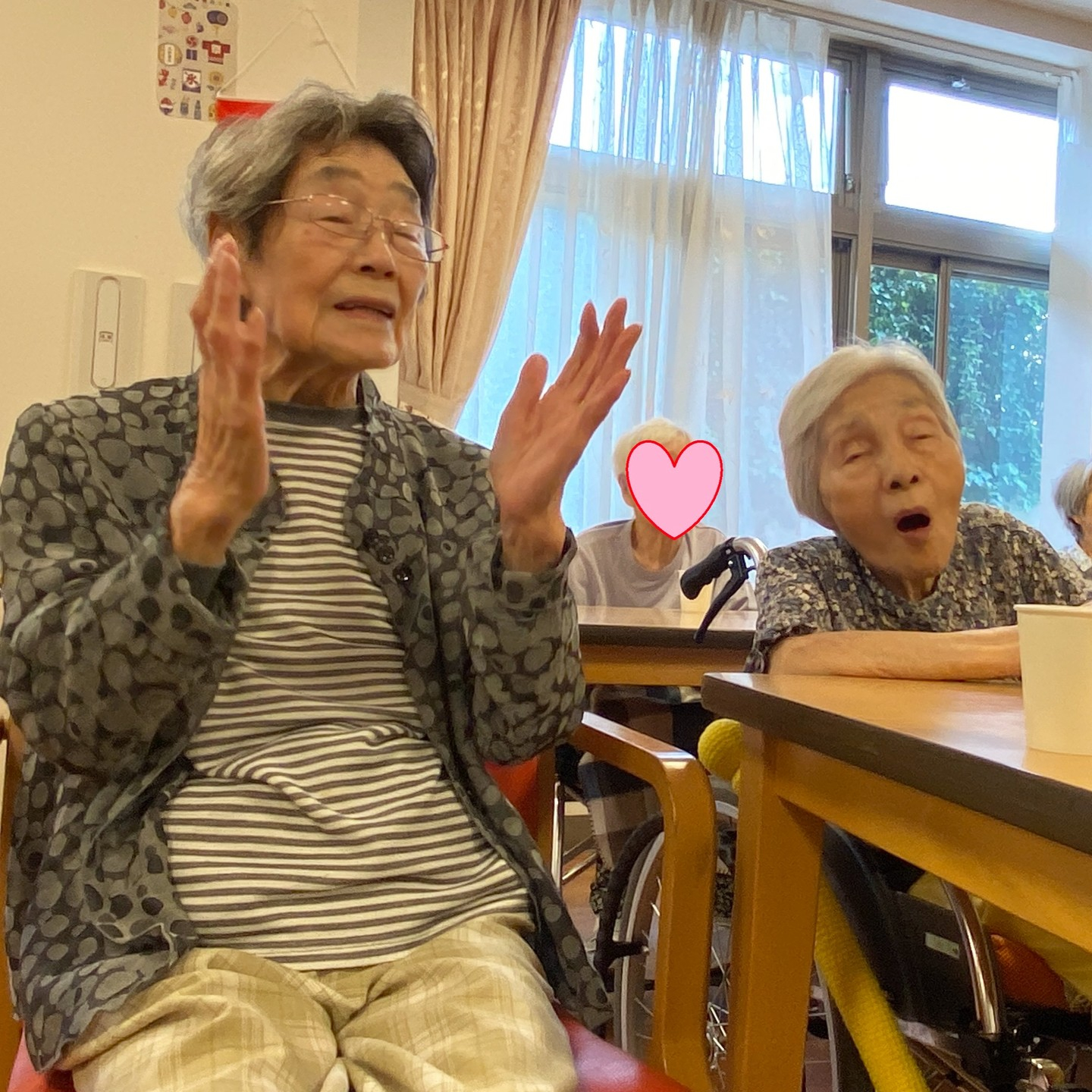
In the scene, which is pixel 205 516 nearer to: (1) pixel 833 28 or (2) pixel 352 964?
(2) pixel 352 964

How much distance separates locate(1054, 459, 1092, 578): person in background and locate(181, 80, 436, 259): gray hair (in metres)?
2.15

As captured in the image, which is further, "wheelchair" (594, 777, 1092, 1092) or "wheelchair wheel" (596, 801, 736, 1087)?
"wheelchair wheel" (596, 801, 736, 1087)

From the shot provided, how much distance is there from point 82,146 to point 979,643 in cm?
200

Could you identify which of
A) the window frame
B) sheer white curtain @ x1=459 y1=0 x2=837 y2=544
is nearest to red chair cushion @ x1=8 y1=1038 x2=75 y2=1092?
sheer white curtain @ x1=459 y1=0 x2=837 y2=544

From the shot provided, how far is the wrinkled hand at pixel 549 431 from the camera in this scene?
977 millimetres

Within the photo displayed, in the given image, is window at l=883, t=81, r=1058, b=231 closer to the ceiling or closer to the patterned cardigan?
the ceiling

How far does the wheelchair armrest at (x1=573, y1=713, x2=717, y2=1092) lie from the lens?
0.98 m

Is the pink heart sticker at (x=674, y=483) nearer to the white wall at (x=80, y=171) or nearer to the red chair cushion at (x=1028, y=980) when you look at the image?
the white wall at (x=80, y=171)

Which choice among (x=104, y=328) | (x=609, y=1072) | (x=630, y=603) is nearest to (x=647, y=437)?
Answer: (x=630, y=603)

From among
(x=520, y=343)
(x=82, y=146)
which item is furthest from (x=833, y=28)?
(x=82, y=146)

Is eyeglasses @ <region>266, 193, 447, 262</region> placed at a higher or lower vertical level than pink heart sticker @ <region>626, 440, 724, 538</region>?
higher

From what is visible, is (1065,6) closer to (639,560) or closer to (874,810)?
(639,560)

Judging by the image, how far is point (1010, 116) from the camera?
4.60m

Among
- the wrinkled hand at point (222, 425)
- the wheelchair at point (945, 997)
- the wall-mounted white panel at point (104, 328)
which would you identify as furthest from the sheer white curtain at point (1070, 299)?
the wrinkled hand at point (222, 425)
